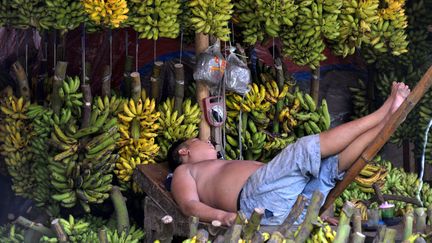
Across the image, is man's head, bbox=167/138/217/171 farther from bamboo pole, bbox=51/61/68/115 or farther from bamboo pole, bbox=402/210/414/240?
bamboo pole, bbox=402/210/414/240

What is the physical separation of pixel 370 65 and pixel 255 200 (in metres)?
2.34

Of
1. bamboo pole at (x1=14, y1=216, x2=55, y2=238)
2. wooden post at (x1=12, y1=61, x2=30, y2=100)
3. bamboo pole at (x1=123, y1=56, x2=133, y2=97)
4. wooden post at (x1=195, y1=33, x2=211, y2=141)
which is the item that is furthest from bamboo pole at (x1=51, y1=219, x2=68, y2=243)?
wooden post at (x1=195, y1=33, x2=211, y2=141)

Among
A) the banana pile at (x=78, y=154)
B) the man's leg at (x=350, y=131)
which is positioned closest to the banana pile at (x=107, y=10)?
the banana pile at (x=78, y=154)

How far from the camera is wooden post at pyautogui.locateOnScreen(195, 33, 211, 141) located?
5387 millimetres

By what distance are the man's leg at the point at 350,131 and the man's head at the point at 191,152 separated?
975 mm

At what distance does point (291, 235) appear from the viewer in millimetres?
3453

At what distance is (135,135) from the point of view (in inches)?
207

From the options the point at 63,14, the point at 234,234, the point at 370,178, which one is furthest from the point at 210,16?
the point at 234,234

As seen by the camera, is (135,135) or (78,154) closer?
(78,154)

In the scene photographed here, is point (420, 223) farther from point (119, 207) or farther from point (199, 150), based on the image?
point (119, 207)

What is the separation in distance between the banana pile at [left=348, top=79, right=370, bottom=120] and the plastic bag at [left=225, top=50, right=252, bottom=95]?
1.42m

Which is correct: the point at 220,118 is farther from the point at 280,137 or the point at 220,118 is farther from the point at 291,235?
the point at 291,235

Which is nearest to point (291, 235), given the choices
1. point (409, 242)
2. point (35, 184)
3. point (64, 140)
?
point (409, 242)

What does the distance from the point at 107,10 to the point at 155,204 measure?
1.07m
